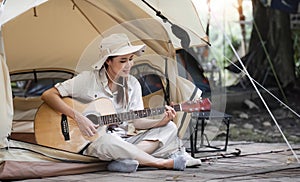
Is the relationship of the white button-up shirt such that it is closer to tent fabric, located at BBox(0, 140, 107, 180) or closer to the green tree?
→ tent fabric, located at BBox(0, 140, 107, 180)

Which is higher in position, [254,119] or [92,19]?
[92,19]

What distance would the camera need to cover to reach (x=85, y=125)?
13.0ft

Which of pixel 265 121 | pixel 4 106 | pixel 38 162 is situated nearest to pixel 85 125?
pixel 38 162

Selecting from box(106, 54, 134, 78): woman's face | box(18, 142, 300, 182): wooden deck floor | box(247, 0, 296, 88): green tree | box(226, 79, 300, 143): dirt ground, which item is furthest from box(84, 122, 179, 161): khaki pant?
box(247, 0, 296, 88): green tree

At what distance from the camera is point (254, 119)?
314 inches

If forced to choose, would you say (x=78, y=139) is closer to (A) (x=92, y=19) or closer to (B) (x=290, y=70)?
(A) (x=92, y=19)

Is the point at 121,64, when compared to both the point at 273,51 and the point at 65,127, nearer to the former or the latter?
the point at 65,127

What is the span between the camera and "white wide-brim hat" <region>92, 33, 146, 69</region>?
13.3 ft

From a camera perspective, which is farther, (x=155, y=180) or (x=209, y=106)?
(x=209, y=106)

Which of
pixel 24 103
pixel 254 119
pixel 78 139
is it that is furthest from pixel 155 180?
pixel 254 119

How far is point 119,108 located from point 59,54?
169 cm

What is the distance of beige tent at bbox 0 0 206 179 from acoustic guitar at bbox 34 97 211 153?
106mm

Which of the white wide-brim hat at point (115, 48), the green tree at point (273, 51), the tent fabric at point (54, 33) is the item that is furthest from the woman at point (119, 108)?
A: the green tree at point (273, 51)

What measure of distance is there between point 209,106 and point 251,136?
2.53 m
